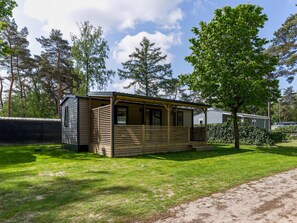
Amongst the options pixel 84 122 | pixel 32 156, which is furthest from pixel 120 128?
pixel 32 156

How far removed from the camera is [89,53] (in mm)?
23141

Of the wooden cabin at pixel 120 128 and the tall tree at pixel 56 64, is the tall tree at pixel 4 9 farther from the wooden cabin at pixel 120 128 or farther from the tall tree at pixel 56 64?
the tall tree at pixel 56 64

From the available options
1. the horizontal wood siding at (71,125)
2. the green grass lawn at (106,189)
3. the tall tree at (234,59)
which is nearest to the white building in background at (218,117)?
the tall tree at (234,59)

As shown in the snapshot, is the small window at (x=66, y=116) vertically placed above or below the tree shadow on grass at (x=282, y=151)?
above

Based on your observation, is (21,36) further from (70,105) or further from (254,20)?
(254,20)

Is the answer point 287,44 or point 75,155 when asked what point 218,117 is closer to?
point 287,44

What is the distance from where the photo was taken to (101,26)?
23266 millimetres

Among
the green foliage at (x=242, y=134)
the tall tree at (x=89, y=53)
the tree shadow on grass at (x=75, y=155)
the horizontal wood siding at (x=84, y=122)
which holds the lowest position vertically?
the tree shadow on grass at (x=75, y=155)

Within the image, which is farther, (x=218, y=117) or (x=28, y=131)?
(x=218, y=117)

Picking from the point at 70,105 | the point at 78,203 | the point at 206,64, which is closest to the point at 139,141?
the point at 70,105

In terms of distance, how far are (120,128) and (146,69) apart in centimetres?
2238

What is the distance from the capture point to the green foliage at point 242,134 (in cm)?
1634

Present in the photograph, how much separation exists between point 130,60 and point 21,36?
1313 cm

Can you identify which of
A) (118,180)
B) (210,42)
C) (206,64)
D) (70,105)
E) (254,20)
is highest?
(254,20)
